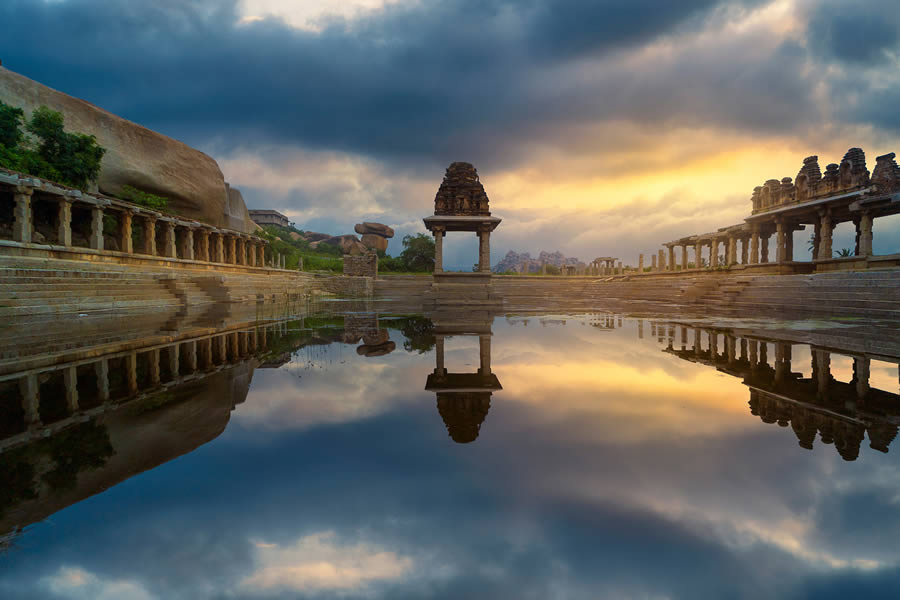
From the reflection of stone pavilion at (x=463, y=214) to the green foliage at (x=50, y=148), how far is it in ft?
75.3

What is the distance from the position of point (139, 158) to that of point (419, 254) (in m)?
34.3

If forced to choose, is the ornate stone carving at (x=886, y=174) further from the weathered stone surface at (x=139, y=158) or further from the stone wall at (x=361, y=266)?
the weathered stone surface at (x=139, y=158)

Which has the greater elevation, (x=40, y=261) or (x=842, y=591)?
(x=40, y=261)

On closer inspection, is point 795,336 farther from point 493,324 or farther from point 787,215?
point 787,215

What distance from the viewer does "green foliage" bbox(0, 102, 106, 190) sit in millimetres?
24875

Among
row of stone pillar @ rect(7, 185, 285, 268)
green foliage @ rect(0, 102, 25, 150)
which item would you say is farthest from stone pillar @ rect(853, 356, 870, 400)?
green foliage @ rect(0, 102, 25, 150)

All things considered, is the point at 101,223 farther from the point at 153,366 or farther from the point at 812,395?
the point at 812,395

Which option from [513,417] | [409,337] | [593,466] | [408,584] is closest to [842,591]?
[593,466]

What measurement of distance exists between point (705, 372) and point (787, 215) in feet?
91.6

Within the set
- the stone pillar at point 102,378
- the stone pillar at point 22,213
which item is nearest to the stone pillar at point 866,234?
the stone pillar at point 102,378

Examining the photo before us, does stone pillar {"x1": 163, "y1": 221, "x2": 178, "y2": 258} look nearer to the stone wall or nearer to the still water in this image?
the stone wall

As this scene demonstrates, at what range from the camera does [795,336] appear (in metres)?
9.52

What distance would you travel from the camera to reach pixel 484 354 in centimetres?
766

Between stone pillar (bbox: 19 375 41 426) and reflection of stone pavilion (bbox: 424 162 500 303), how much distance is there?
17.7 metres
